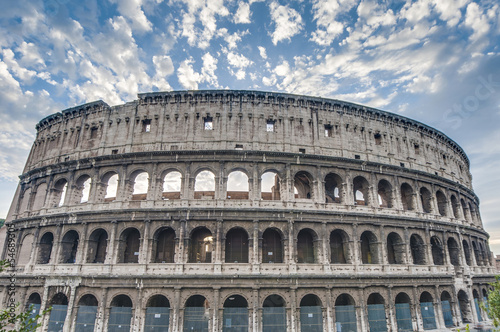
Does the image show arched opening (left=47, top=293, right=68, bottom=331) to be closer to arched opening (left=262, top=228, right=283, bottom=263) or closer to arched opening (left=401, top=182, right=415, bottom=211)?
arched opening (left=262, top=228, right=283, bottom=263)

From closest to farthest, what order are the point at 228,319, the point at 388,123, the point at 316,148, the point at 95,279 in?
1. the point at 228,319
2. the point at 95,279
3. the point at 316,148
4. the point at 388,123

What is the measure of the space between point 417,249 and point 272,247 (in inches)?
480

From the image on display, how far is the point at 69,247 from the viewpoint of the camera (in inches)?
863

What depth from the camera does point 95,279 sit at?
63.7ft

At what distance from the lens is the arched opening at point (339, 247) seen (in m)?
21.3

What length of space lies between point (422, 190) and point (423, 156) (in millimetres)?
3094

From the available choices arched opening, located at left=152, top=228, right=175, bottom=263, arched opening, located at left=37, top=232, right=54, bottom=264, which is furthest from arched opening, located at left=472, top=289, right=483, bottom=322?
arched opening, located at left=37, top=232, right=54, bottom=264

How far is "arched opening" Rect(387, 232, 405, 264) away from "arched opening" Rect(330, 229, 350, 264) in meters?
4.14

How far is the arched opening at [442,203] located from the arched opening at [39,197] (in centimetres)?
3390

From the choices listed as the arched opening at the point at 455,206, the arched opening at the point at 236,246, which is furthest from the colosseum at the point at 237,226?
the arched opening at the point at 455,206

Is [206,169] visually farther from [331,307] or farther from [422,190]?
[422,190]

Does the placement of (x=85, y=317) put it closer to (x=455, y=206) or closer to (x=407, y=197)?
(x=407, y=197)

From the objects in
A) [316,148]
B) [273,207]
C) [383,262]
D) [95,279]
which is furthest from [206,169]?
[383,262]

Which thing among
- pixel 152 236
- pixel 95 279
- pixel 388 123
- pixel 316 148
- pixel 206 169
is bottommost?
pixel 95 279
